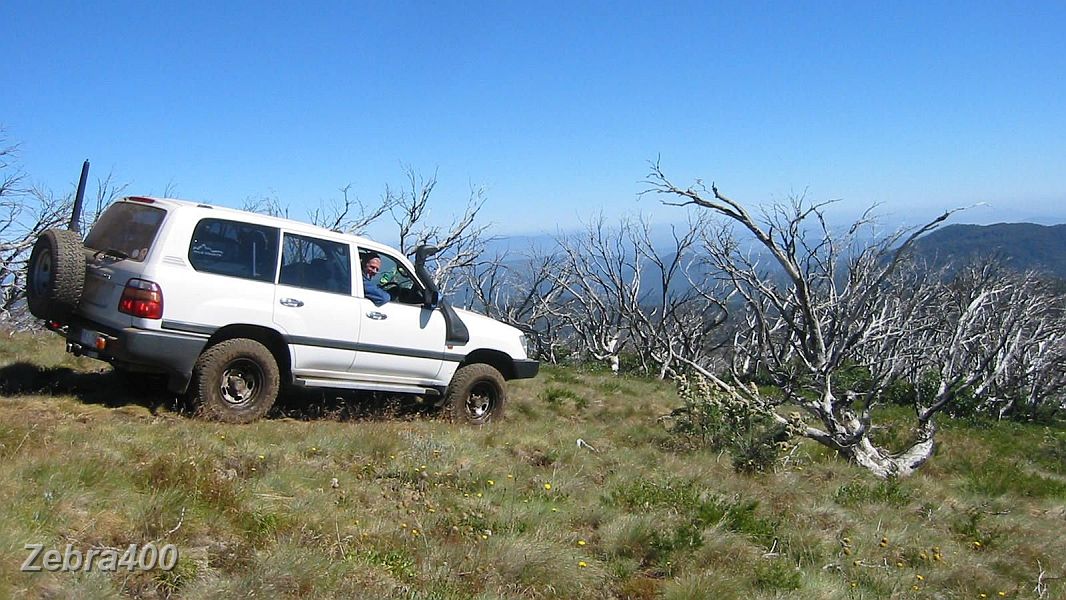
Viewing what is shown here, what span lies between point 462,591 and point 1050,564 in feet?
17.4

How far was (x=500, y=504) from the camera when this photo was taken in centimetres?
579

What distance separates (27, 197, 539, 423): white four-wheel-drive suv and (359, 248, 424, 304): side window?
1cm

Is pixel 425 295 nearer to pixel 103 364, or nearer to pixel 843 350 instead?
pixel 103 364

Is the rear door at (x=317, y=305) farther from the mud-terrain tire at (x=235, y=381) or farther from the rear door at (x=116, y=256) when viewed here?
the rear door at (x=116, y=256)

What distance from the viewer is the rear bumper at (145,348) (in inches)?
252

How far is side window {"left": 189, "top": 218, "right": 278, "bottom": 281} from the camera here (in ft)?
22.4

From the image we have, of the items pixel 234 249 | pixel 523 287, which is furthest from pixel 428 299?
pixel 523 287

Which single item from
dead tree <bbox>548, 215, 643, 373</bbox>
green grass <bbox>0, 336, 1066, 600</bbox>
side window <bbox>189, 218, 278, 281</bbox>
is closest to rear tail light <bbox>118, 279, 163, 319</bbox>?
side window <bbox>189, 218, 278, 281</bbox>

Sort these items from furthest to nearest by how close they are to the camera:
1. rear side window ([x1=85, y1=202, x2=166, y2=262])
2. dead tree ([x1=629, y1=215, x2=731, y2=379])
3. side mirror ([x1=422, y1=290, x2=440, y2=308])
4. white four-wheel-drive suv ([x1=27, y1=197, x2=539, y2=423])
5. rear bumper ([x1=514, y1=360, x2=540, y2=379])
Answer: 1. dead tree ([x1=629, y1=215, x2=731, y2=379])
2. rear bumper ([x1=514, y1=360, x2=540, y2=379])
3. side mirror ([x1=422, y1=290, x2=440, y2=308])
4. rear side window ([x1=85, y1=202, x2=166, y2=262])
5. white four-wheel-drive suv ([x1=27, y1=197, x2=539, y2=423])

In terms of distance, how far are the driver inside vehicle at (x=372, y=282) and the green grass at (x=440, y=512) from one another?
114 centimetres

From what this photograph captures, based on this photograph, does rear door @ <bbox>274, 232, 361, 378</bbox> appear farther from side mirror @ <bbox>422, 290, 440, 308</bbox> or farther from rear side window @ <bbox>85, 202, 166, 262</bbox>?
rear side window @ <bbox>85, 202, 166, 262</bbox>

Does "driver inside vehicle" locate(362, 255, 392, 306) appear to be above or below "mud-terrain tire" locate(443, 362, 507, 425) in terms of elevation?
above

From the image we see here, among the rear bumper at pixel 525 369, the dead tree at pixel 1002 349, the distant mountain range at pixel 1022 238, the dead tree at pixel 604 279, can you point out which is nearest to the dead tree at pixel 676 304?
the dead tree at pixel 604 279

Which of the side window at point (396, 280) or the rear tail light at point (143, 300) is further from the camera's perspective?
the side window at point (396, 280)
